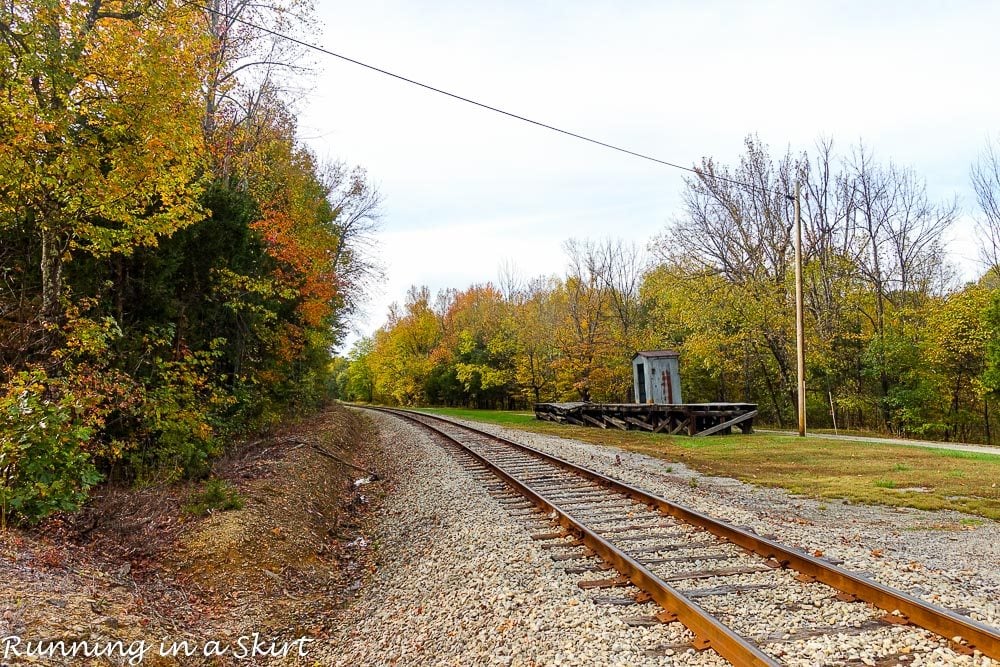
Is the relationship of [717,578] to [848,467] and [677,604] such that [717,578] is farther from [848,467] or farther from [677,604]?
[848,467]

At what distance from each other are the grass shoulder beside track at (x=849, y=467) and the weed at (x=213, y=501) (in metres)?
8.35

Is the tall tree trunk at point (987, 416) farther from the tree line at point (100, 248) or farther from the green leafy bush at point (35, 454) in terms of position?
the green leafy bush at point (35, 454)

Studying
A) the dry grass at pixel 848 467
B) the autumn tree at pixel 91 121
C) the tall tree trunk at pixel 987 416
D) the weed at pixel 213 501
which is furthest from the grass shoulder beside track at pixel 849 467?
the tall tree trunk at pixel 987 416

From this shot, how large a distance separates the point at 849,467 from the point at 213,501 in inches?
457

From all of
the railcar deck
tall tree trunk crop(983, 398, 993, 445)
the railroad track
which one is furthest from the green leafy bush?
tall tree trunk crop(983, 398, 993, 445)

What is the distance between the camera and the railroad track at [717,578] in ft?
12.2

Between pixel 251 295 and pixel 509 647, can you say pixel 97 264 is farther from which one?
pixel 509 647

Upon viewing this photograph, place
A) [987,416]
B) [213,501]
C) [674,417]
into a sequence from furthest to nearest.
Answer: [987,416] < [674,417] < [213,501]

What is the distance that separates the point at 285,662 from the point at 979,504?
29.7 feet

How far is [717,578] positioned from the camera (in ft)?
16.6

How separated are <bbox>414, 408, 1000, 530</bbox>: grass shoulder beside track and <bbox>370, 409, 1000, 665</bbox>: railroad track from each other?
337 cm

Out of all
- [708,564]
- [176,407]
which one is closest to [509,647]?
[708,564]

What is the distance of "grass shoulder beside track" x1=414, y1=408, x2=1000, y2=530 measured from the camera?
28.6 feet

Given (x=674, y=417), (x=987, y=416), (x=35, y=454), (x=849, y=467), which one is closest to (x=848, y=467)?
(x=849, y=467)
